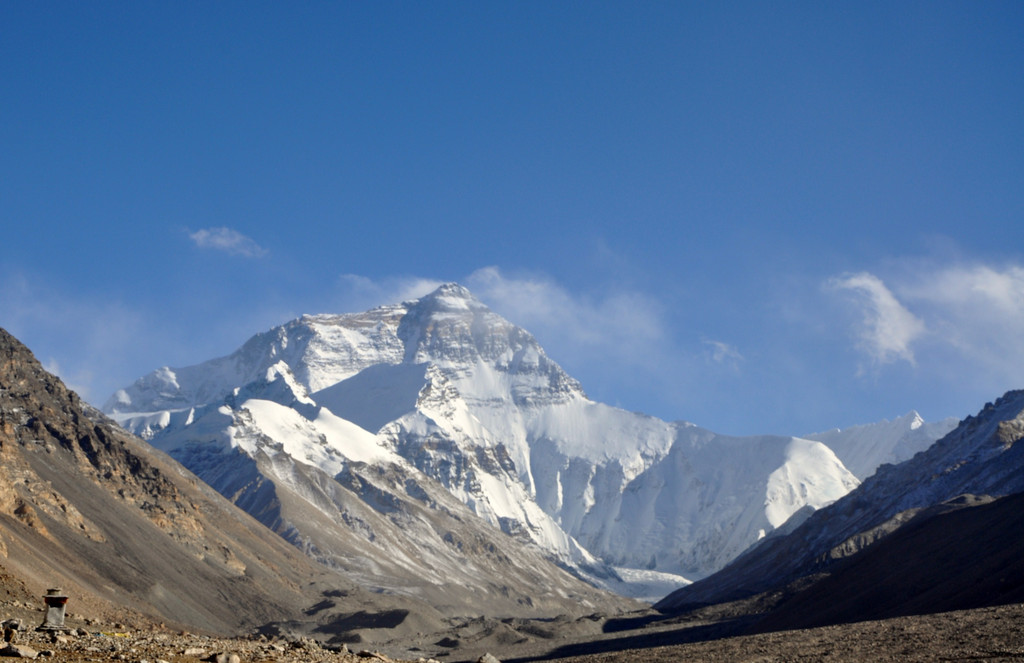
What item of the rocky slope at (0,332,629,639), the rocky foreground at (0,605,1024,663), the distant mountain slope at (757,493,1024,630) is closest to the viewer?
the rocky foreground at (0,605,1024,663)

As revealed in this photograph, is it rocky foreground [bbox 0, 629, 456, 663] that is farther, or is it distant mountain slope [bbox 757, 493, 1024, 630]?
distant mountain slope [bbox 757, 493, 1024, 630]

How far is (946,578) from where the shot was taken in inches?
3563

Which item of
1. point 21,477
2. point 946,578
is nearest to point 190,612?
A: point 21,477

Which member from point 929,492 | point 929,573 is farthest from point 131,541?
point 929,492

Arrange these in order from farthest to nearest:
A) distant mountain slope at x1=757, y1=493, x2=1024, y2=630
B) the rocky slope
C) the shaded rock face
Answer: the rocky slope < the shaded rock face < distant mountain slope at x1=757, y1=493, x2=1024, y2=630

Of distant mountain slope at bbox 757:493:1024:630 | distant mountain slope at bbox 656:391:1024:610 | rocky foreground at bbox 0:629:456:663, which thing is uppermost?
distant mountain slope at bbox 656:391:1024:610

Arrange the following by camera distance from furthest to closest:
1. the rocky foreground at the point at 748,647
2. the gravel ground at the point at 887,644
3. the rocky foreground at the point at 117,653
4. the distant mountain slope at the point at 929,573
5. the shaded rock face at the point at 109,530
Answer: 1. the shaded rock face at the point at 109,530
2. the distant mountain slope at the point at 929,573
3. the gravel ground at the point at 887,644
4. the rocky foreground at the point at 748,647
5. the rocky foreground at the point at 117,653

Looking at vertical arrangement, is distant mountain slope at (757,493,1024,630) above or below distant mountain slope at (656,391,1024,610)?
below

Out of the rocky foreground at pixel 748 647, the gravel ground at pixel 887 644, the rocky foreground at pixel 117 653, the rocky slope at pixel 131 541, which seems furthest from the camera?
the rocky slope at pixel 131 541

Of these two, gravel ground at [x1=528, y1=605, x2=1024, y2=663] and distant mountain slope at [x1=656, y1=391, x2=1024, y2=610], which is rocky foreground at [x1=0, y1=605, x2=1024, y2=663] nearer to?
gravel ground at [x1=528, y1=605, x2=1024, y2=663]

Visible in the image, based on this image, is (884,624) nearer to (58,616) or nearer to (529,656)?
(58,616)

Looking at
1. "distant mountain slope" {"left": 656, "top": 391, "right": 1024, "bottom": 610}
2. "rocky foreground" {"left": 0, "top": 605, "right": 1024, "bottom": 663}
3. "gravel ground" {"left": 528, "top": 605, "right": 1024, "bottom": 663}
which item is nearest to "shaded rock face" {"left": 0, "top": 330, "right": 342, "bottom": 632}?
"rocky foreground" {"left": 0, "top": 605, "right": 1024, "bottom": 663}

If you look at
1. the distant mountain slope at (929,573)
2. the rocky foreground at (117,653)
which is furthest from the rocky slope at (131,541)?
the distant mountain slope at (929,573)

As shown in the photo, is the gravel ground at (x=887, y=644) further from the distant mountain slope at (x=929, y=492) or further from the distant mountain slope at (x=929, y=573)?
the distant mountain slope at (x=929, y=492)
